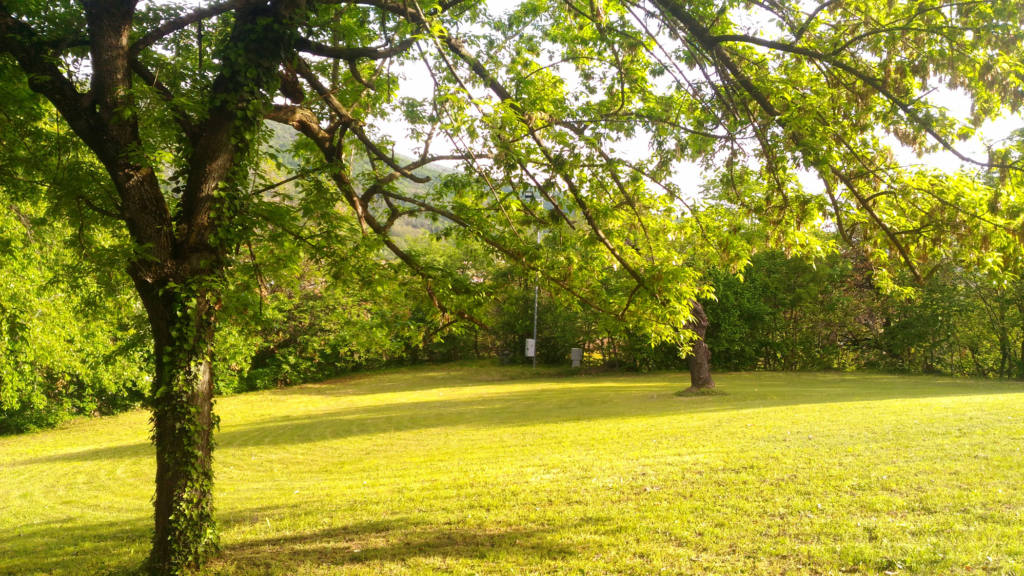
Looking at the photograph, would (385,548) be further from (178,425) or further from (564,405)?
(564,405)

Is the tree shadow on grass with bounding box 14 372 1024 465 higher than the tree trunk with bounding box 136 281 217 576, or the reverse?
the tree trunk with bounding box 136 281 217 576

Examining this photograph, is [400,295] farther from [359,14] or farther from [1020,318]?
[1020,318]

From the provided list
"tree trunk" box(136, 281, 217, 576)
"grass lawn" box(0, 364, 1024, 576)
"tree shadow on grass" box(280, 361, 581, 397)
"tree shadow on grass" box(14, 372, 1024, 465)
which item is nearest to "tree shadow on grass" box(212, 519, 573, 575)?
"grass lawn" box(0, 364, 1024, 576)

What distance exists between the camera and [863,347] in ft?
85.2

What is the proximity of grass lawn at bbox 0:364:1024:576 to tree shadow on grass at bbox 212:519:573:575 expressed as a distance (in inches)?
1.1

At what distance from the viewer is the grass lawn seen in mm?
5102

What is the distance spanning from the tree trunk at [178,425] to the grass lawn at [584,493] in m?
0.40

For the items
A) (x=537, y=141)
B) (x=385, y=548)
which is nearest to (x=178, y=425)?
→ (x=385, y=548)

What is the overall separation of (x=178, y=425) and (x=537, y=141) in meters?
3.82

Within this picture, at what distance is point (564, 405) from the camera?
17375 mm

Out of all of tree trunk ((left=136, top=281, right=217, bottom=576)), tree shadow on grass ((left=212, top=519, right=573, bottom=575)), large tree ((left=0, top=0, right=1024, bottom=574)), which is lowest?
tree shadow on grass ((left=212, top=519, right=573, bottom=575))

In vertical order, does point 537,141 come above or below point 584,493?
above

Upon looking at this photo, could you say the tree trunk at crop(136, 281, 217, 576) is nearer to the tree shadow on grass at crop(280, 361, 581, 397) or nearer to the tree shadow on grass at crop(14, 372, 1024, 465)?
the tree shadow on grass at crop(14, 372, 1024, 465)

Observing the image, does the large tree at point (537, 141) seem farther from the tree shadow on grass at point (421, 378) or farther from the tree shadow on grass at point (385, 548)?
the tree shadow on grass at point (421, 378)
